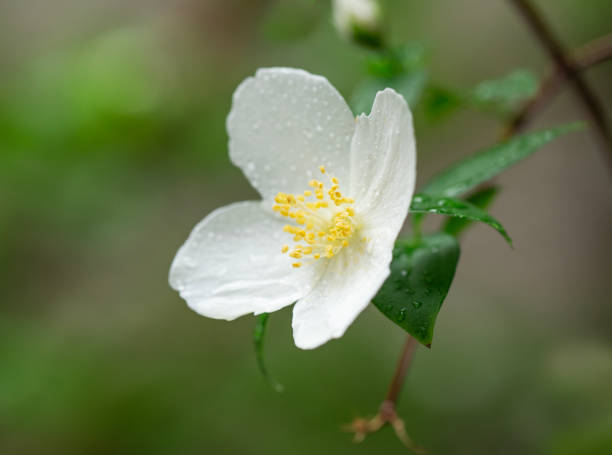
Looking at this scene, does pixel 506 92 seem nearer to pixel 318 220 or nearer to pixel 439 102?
pixel 439 102

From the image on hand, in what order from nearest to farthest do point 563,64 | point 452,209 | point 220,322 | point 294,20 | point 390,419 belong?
point 452,209 < point 390,419 < point 563,64 < point 294,20 < point 220,322

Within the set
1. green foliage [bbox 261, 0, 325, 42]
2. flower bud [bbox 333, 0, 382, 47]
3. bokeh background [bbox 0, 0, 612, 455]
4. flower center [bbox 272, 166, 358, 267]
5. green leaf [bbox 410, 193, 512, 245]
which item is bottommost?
bokeh background [bbox 0, 0, 612, 455]

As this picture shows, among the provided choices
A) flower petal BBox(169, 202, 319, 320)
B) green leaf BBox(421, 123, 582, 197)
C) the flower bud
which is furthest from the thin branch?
flower petal BBox(169, 202, 319, 320)

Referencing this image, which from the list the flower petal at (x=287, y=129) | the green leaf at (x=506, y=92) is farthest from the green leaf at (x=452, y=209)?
the green leaf at (x=506, y=92)

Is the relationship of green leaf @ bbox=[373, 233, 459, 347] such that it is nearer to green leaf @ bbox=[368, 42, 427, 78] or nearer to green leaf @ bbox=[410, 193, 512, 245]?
green leaf @ bbox=[410, 193, 512, 245]

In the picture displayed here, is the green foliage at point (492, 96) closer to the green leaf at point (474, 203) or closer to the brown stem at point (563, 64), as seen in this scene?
the brown stem at point (563, 64)

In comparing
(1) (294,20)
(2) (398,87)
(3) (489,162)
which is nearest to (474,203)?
(3) (489,162)
